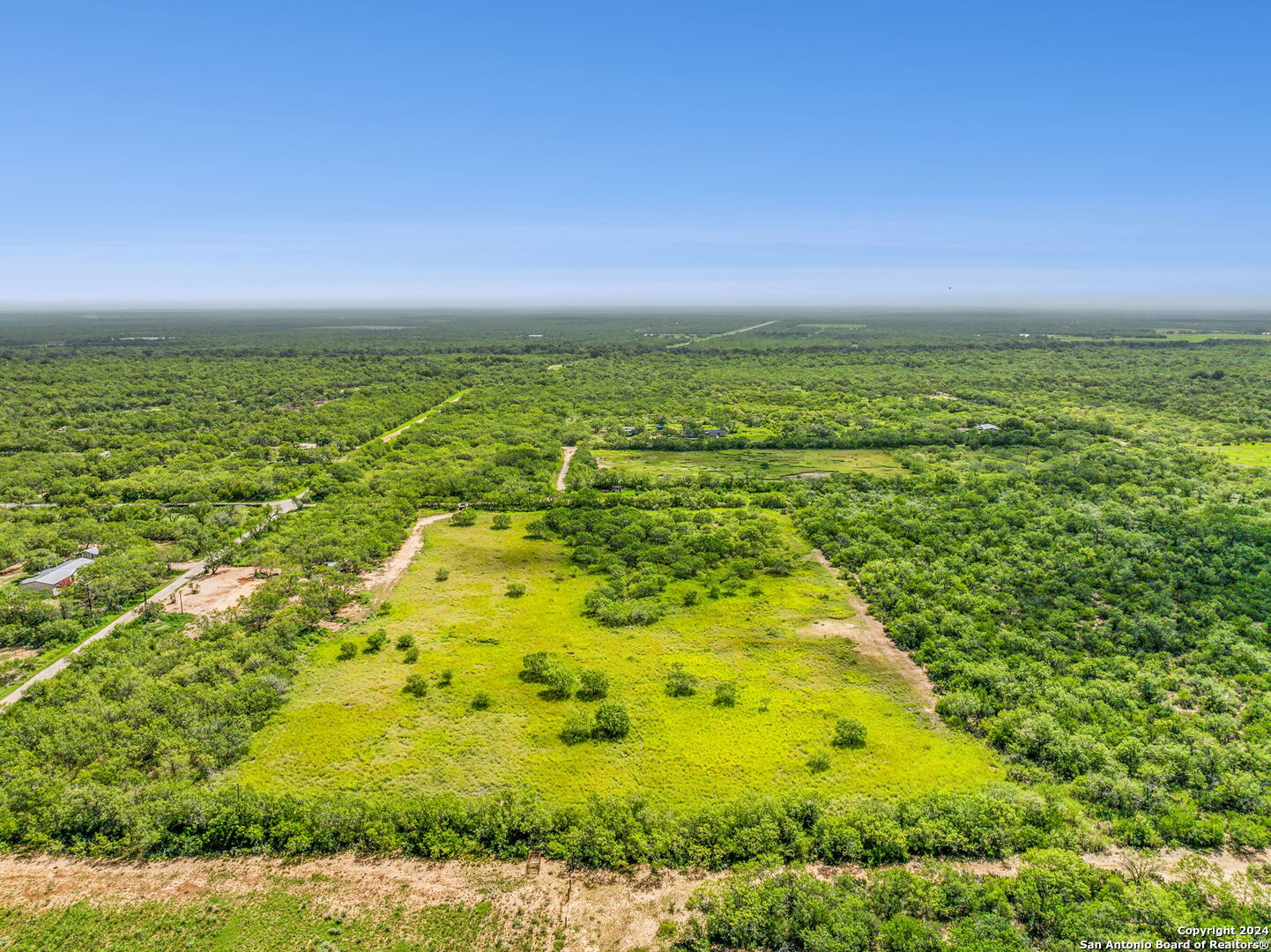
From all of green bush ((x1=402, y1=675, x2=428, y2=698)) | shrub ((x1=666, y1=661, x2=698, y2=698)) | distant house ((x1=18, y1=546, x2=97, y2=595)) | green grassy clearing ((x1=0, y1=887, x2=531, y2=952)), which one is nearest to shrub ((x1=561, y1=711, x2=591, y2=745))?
shrub ((x1=666, y1=661, x2=698, y2=698))

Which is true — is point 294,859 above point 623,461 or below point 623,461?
below

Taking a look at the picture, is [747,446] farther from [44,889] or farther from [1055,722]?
[44,889]

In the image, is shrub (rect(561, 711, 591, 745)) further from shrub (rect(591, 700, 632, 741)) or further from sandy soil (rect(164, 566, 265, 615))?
sandy soil (rect(164, 566, 265, 615))

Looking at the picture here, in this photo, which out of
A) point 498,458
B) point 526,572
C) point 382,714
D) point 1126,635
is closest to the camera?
point 382,714

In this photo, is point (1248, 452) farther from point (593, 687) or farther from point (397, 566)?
point (397, 566)

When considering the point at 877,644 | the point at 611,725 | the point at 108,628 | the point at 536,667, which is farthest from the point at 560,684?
the point at 108,628

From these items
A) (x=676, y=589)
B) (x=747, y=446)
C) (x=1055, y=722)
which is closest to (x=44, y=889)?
(x=676, y=589)
